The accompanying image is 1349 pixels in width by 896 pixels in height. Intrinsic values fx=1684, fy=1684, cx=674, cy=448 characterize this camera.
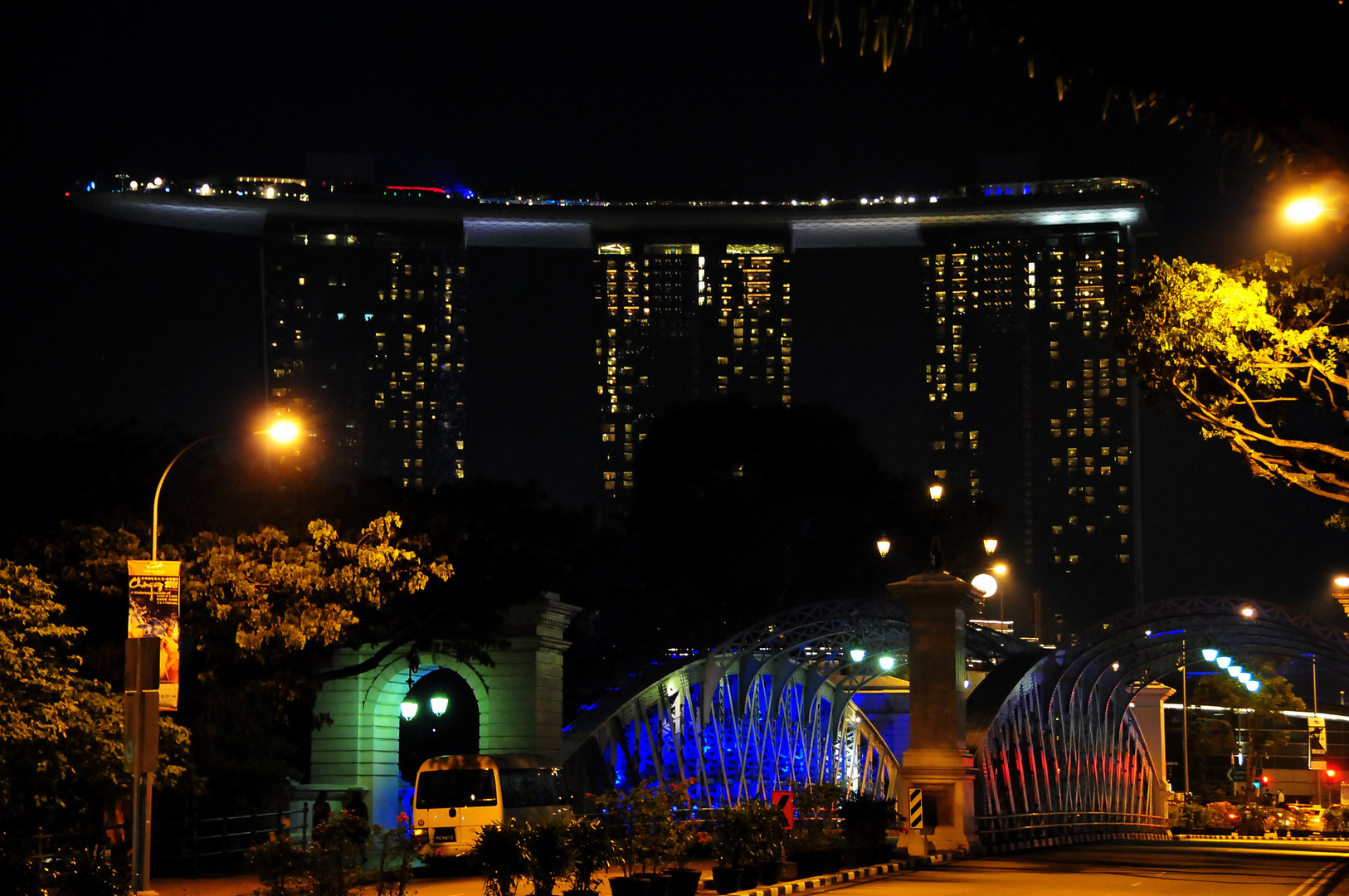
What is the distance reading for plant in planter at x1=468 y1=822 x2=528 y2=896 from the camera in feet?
66.7


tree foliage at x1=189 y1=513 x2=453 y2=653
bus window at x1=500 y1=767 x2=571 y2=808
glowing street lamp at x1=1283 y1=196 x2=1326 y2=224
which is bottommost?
bus window at x1=500 y1=767 x2=571 y2=808

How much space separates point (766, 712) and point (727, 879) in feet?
83.6

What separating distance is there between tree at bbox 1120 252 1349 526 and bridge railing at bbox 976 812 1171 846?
20.3m

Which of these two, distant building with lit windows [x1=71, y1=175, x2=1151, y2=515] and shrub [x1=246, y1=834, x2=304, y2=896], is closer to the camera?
shrub [x1=246, y1=834, x2=304, y2=896]

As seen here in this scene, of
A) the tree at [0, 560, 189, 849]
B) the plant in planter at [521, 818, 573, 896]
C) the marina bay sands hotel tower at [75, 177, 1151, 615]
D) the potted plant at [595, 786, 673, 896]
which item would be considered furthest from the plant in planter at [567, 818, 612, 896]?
the marina bay sands hotel tower at [75, 177, 1151, 615]

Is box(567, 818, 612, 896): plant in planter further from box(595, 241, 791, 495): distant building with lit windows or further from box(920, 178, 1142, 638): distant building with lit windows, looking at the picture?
box(920, 178, 1142, 638): distant building with lit windows

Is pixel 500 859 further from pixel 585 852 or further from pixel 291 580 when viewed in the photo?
pixel 291 580

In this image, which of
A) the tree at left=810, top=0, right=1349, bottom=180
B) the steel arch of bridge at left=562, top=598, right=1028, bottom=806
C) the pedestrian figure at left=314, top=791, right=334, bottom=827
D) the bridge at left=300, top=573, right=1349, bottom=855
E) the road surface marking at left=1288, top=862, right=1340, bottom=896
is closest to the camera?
the tree at left=810, top=0, right=1349, bottom=180

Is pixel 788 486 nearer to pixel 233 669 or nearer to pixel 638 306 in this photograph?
pixel 233 669

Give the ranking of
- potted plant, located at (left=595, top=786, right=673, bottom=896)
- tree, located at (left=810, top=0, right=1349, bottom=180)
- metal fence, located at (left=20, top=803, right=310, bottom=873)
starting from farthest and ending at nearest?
metal fence, located at (left=20, top=803, right=310, bottom=873) → potted plant, located at (left=595, top=786, right=673, bottom=896) → tree, located at (left=810, top=0, right=1349, bottom=180)

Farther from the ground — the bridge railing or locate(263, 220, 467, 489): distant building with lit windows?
locate(263, 220, 467, 489): distant building with lit windows

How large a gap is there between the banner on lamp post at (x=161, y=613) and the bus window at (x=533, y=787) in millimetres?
12612

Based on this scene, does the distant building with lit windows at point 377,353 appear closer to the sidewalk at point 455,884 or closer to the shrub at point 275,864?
the sidewalk at point 455,884

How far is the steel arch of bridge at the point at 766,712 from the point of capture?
4559 cm
